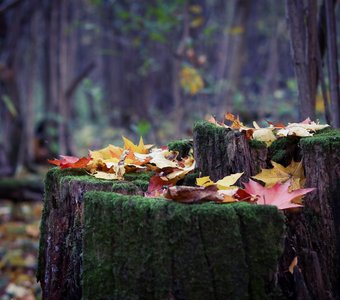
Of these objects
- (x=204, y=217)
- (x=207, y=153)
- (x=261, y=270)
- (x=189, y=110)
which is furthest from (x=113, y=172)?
(x=189, y=110)

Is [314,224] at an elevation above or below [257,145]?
below

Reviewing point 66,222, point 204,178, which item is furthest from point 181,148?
point 66,222

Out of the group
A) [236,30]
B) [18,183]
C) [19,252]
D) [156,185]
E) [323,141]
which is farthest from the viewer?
[236,30]

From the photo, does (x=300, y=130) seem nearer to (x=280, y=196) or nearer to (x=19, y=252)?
(x=280, y=196)

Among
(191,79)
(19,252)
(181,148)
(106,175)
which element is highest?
(191,79)

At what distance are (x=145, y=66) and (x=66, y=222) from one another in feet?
25.8

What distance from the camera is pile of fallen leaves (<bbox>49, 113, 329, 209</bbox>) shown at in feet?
5.18

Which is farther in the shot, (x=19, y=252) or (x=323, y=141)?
(x=19, y=252)

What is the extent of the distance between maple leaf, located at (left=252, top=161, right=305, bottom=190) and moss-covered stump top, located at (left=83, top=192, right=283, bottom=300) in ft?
1.45

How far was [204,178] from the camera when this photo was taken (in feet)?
5.71

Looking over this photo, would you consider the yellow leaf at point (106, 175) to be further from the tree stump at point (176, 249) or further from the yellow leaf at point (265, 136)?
the yellow leaf at point (265, 136)

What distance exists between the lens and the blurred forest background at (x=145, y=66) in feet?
23.2

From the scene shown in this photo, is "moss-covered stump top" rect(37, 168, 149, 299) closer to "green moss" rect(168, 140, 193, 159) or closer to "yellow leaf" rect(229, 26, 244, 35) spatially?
"green moss" rect(168, 140, 193, 159)

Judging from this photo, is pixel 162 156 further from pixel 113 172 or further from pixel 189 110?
pixel 189 110
